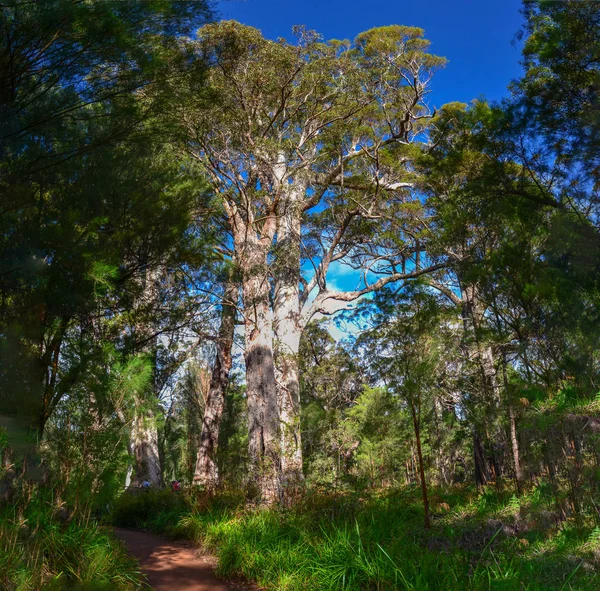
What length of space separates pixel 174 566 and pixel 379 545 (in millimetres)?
A: 2793

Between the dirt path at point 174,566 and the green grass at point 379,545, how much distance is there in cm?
23

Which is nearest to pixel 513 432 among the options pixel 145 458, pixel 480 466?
pixel 480 466

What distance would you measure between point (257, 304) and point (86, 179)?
5005mm

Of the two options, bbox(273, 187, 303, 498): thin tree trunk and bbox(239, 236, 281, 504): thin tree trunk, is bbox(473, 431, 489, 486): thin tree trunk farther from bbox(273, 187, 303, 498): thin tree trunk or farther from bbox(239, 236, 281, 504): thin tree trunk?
bbox(239, 236, 281, 504): thin tree trunk

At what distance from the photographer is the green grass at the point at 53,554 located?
3406 millimetres

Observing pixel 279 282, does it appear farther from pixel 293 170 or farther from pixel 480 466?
pixel 480 466

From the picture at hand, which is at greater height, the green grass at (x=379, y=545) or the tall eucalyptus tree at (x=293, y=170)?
the tall eucalyptus tree at (x=293, y=170)

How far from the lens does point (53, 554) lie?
4.13 meters

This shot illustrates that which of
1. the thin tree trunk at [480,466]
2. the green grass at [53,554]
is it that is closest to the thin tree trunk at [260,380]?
the green grass at [53,554]

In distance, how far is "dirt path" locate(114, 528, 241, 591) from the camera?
5258 mm

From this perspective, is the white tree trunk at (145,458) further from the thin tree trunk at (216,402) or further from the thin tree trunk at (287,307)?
the thin tree trunk at (287,307)

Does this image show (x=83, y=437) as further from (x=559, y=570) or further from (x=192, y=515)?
(x=559, y=570)

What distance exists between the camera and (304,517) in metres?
6.41

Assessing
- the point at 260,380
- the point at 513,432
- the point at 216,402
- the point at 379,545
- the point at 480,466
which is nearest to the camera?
the point at 379,545
